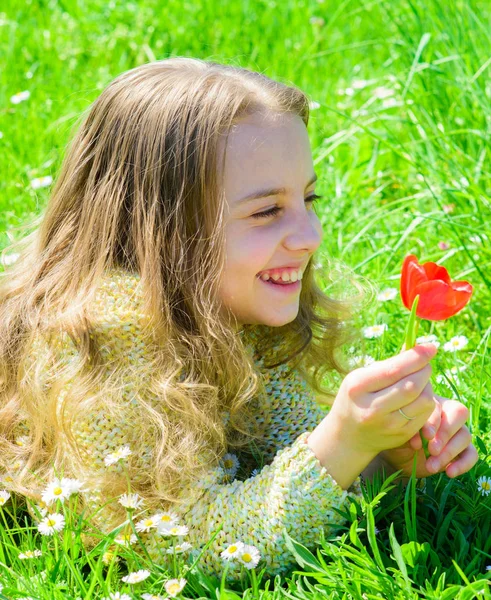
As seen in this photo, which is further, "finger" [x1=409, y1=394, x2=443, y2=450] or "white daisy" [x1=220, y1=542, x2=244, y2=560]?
"finger" [x1=409, y1=394, x2=443, y2=450]

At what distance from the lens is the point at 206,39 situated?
3.71 metres

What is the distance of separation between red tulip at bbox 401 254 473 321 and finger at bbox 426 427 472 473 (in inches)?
12.1

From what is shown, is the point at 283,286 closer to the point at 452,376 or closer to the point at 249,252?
the point at 249,252

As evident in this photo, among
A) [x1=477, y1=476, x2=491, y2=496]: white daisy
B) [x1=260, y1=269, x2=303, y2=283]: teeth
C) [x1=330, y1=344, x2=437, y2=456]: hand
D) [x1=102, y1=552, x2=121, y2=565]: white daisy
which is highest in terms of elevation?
[x1=260, y1=269, x2=303, y2=283]: teeth

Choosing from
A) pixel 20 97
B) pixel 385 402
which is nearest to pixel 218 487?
pixel 385 402

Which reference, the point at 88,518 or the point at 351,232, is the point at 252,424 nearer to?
the point at 88,518

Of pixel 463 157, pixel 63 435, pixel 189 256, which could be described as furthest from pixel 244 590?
pixel 463 157

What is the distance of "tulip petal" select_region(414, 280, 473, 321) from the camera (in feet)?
4.26

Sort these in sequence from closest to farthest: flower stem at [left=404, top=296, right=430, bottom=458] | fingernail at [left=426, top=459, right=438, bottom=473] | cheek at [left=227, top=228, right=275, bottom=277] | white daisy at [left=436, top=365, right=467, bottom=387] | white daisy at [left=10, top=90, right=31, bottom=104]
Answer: flower stem at [left=404, top=296, right=430, bottom=458]
fingernail at [left=426, top=459, right=438, bottom=473]
cheek at [left=227, top=228, right=275, bottom=277]
white daisy at [left=436, top=365, right=467, bottom=387]
white daisy at [left=10, top=90, right=31, bottom=104]

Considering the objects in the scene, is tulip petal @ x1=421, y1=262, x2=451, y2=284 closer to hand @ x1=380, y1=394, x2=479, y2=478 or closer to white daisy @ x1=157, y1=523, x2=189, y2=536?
hand @ x1=380, y1=394, x2=479, y2=478

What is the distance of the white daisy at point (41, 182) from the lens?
108 inches

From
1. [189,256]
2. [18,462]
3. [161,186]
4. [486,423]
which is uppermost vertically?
[161,186]

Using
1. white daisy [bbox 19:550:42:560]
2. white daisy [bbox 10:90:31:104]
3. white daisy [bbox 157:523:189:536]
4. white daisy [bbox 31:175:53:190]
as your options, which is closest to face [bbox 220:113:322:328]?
white daisy [bbox 157:523:189:536]

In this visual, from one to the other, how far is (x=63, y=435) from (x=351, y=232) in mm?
1276
